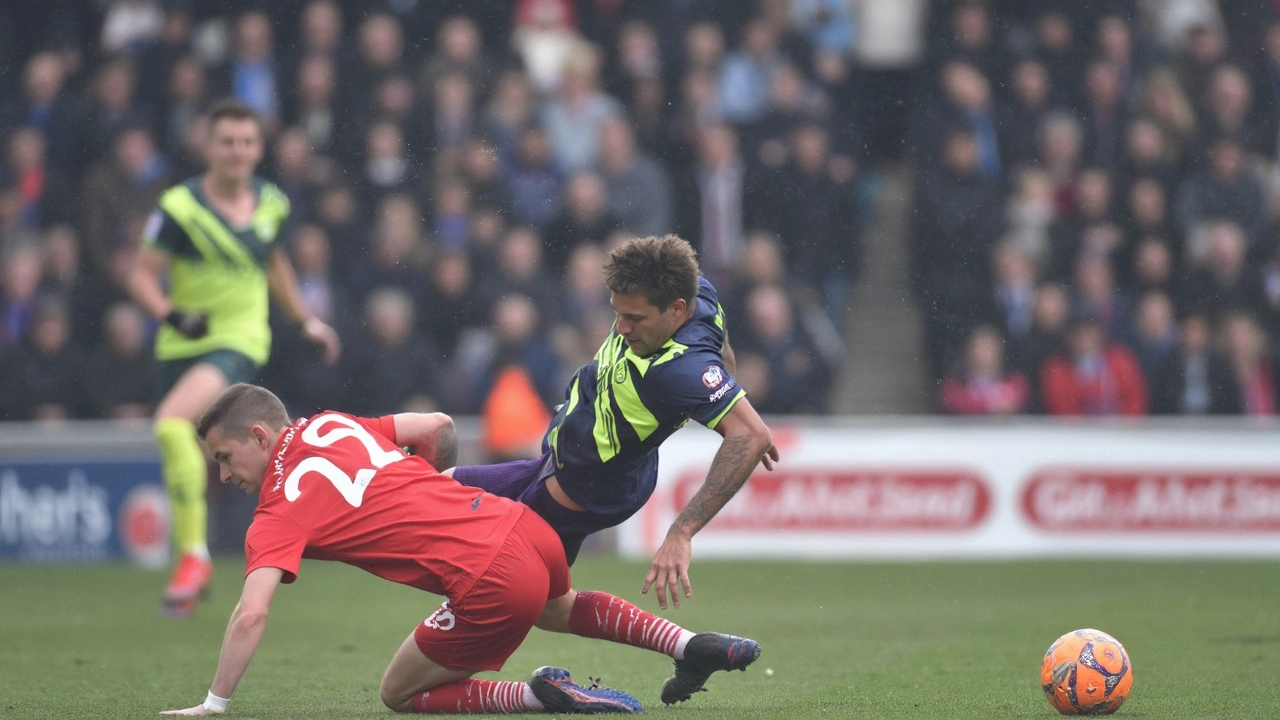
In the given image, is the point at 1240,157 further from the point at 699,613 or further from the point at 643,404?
the point at 643,404

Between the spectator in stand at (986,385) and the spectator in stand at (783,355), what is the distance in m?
0.99

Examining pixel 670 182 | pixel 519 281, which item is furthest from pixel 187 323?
pixel 670 182

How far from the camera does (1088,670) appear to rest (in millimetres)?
5051

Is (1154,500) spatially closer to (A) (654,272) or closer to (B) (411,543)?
(A) (654,272)

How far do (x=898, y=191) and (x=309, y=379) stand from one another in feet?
→ 17.5

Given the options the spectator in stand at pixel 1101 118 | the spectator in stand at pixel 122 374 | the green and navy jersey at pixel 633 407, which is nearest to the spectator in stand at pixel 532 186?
the spectator in stand at pixel 122 374

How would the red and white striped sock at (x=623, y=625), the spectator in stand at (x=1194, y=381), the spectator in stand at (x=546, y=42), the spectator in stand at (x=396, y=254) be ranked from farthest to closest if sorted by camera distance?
the spectator in stand at (x=546, y=42) < the spectator in stand at (x=396, y=254) < the spectator in stand at (x=1194, y=381) < the red and white striped sock at (x=623, y=625)

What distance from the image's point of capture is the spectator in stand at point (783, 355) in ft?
39.7

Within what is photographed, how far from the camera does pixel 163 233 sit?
8242mm

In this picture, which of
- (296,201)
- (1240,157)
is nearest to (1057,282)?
(1240,157)

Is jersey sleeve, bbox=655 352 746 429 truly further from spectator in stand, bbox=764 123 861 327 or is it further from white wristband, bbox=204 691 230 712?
spectator in stand, bbox=764 123 861 327

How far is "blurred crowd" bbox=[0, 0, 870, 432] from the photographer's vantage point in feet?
40.3

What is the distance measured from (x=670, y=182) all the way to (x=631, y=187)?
40cm

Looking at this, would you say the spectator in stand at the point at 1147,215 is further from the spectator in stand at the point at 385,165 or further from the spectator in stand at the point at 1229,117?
the spectator in stand at the point at 385,165
